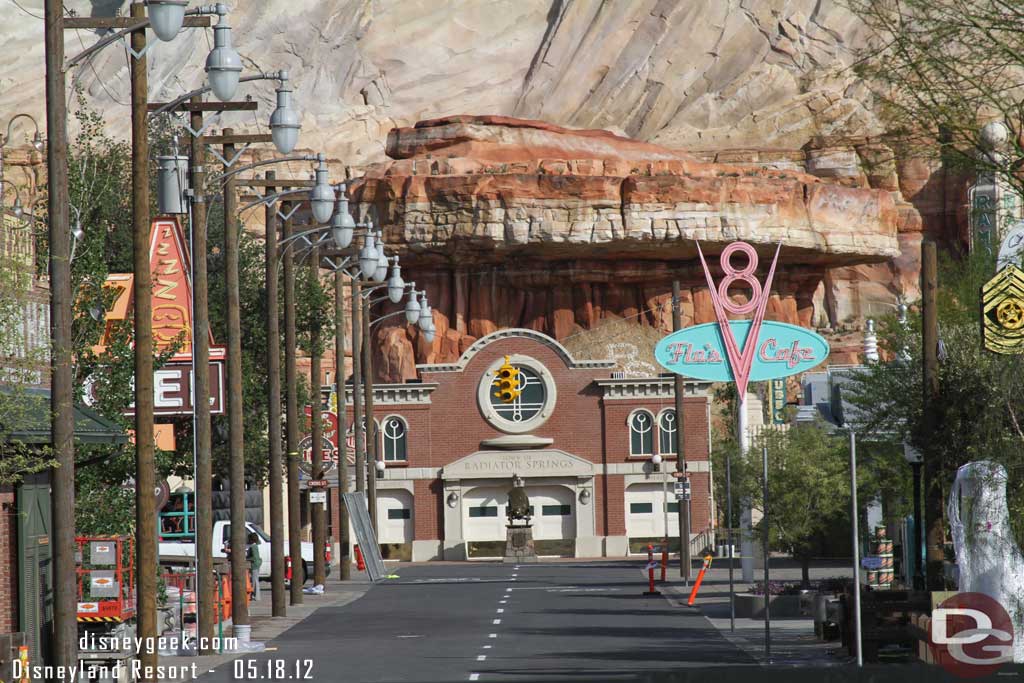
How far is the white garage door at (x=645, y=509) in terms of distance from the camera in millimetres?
72750

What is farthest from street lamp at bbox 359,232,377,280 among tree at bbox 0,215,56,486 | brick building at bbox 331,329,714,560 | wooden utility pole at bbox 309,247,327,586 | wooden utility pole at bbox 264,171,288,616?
brick building at bbox 331,329,714,560

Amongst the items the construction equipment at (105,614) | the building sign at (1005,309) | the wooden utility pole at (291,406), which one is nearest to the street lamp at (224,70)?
the construction equipment at (105,614)

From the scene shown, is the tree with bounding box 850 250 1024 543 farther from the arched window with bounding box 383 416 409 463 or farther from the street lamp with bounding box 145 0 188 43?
the arched window with bounding box 383 416 409 463

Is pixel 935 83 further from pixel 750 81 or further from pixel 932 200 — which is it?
pixel 750 81

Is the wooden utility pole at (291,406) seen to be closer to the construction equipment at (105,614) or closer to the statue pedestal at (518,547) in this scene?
the construction equipment at (105,614)

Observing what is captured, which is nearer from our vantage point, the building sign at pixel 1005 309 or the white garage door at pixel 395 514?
the building sign at pixel 1005 309

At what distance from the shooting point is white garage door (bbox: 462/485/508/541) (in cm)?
7362

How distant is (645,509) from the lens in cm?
7312

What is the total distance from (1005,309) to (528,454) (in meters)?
55.4

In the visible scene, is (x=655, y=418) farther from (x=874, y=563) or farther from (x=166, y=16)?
(x=166, y=16)

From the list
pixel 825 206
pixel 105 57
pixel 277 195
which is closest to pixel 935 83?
pixel 277 195

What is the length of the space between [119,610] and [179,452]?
16024 mm

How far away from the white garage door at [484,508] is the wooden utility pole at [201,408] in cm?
4671

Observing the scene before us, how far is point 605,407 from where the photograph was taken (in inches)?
2906
